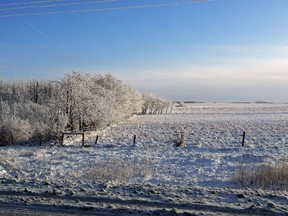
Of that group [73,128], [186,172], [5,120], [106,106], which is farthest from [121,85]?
[186,172]

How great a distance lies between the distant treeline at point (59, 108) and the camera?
28844 mm

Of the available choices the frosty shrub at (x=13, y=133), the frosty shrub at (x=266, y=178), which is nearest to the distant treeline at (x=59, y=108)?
the frosty shrub at (x=13, y=133)

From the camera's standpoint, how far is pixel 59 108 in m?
38.4

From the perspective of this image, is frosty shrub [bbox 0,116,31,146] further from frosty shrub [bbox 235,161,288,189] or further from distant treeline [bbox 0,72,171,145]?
frosty shrub [bbox 235,161,288,189]

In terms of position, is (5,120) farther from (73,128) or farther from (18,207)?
(18,207)

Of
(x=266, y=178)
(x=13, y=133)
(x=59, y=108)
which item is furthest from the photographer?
(x=59, y=108)

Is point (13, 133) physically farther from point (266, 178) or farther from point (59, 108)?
point (266, 178)

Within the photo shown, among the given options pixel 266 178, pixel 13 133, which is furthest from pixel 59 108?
pixel 266 178

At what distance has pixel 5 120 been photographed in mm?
29266

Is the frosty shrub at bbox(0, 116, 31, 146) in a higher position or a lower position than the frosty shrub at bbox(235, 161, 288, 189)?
lower

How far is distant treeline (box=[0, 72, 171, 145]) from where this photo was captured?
2884 cm

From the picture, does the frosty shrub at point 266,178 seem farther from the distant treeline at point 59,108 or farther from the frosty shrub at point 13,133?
the frosty shrub at point 13,133

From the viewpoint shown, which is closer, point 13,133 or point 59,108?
point 13,133

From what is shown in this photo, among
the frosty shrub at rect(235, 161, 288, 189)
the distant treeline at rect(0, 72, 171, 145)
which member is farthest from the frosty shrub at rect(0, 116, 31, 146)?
the frosty shrub at rect(235, 161, 288, 189)
